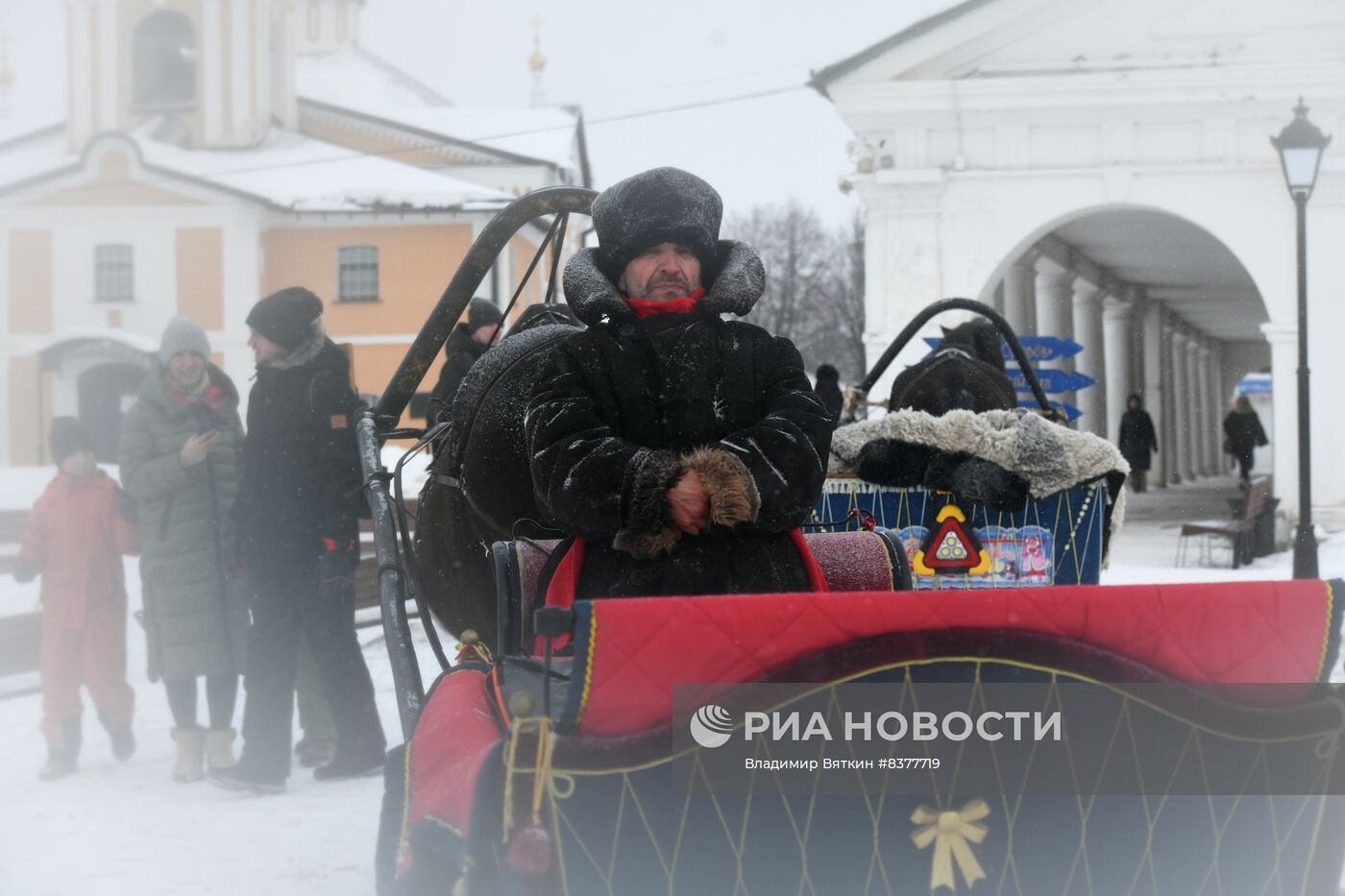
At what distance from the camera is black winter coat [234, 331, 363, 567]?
571 centimetres

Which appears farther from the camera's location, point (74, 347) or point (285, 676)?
point (74, 347)

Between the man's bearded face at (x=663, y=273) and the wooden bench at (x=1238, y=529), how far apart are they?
10453 mm

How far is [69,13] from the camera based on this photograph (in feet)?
95.3

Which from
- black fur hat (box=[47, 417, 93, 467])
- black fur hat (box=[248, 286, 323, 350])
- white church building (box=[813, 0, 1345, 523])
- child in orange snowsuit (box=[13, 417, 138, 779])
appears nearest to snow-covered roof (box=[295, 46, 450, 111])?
white church building (box=[813, 0, 1345, 523])

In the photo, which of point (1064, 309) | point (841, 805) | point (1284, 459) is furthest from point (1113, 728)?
point (1064, 309)

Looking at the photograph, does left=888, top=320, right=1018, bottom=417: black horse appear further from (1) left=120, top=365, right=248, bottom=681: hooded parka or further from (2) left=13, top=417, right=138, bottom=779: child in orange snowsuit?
(2) left=13, top=417, right=138, bottom=779: child in orange snowsuit

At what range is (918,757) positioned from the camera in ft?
6.74

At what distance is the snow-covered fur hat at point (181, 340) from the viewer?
19.3 feet

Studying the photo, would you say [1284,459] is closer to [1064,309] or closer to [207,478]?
[1064,309]

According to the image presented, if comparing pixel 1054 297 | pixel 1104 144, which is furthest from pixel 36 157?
pixel 1104 144

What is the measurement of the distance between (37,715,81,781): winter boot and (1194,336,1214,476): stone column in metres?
34.0

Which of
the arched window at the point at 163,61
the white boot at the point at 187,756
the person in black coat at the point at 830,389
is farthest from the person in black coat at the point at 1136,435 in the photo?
the arched window at the point at 163,61

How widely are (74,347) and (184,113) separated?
647 centimetres

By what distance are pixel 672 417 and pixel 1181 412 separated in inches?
1413
